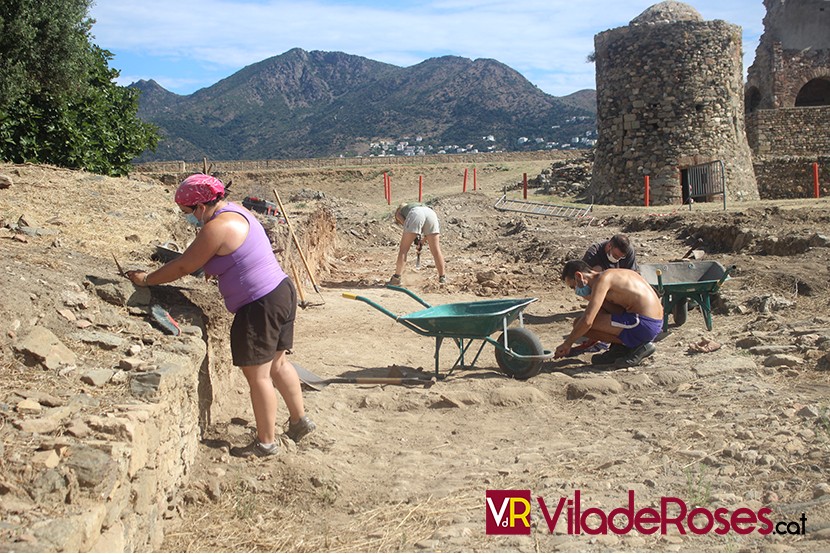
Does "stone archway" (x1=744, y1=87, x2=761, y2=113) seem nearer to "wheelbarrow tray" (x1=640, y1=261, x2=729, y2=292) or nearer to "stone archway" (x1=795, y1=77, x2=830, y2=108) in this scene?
"stone archway" (x1=795, y1=77, x2=830, y2=108)

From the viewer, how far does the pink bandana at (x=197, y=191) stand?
4.32 meters

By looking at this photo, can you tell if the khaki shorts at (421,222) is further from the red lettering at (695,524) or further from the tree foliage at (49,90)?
the red lettering at (695,524)

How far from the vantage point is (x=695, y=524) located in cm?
378

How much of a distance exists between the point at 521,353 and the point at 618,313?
86 centimetres

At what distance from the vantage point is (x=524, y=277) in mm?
11469

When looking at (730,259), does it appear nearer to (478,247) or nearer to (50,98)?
(478,247)

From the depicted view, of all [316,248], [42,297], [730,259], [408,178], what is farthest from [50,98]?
[408,178]

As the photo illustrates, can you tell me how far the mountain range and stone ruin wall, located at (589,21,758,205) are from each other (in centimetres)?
3307

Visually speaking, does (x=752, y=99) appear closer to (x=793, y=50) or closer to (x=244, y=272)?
(x=793, y=50)

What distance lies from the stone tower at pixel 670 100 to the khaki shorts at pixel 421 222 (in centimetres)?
1070

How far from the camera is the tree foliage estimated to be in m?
10.2

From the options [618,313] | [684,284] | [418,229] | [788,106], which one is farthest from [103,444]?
[788,106]

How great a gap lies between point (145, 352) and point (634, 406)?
11.0 feet

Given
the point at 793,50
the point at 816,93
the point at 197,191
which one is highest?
the point at 793,50
